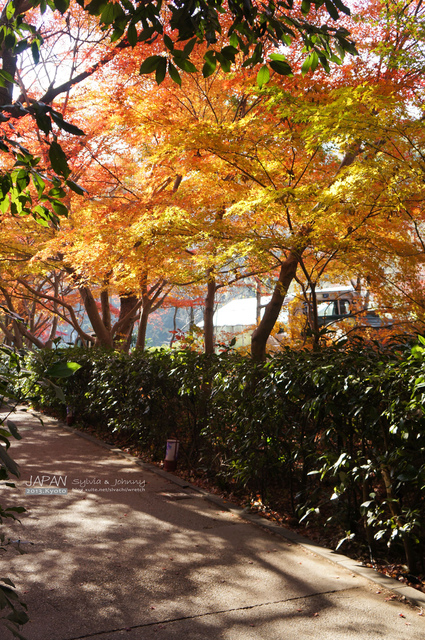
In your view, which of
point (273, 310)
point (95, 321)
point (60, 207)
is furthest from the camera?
point (95, 321)

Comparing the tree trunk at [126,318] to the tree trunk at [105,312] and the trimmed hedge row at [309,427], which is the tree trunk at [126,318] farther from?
the trimmed hedge row at [309,427]

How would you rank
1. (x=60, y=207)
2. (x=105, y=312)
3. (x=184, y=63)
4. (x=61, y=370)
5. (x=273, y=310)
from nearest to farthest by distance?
(x=61, y=370), (x=60, y=207), (x=184, y=63), (x=273, y=310), (x=105, y=312)

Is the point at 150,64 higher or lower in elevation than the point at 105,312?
lower

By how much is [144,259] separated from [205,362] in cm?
345

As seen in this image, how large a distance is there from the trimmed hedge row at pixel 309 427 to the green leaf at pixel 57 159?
2.15 feet

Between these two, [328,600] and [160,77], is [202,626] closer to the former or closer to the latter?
[328,600]

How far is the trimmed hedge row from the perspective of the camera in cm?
373

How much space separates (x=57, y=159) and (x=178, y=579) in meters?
3.20

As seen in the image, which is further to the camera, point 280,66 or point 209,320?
point 209,320

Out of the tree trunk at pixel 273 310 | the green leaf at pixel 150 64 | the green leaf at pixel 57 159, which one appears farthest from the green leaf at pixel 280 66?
the tree trunk at pixel 273 310

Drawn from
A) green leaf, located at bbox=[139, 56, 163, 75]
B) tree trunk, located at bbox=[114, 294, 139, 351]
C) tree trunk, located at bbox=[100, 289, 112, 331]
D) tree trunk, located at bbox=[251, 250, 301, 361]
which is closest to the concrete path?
green leaf, located at bbox=[139, 56, 163, 75]

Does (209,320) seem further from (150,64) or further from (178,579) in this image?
(150,64)

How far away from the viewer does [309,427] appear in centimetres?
501

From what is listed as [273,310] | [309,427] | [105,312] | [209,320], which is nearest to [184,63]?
[309,427]
